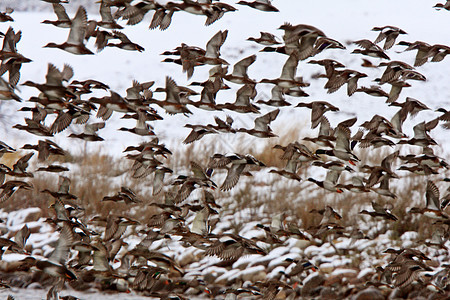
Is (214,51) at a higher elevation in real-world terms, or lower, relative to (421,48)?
lower

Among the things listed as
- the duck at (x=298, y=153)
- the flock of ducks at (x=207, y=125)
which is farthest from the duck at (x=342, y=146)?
the duck at (x=298, y=153)

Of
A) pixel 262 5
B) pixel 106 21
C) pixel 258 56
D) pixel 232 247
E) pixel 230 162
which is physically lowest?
pixel 258 56

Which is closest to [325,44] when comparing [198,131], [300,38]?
[300,38]

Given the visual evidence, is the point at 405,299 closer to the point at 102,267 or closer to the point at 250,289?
the point at 250,289

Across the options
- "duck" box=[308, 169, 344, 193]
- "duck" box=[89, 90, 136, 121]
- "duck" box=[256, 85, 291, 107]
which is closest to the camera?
"duck" box=[89, 90, 136, 121]

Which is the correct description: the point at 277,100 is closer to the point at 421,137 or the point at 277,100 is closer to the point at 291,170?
the point at 291,170

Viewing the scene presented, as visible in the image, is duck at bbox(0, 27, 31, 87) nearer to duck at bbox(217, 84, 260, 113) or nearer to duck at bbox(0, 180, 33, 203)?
duck at bbox(0, 180, 33, 203)

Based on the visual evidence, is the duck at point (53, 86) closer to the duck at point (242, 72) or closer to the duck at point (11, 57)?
the duck at point (11, 57)

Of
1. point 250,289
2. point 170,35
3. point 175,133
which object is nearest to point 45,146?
point 250,289

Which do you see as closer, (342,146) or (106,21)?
(106,21)

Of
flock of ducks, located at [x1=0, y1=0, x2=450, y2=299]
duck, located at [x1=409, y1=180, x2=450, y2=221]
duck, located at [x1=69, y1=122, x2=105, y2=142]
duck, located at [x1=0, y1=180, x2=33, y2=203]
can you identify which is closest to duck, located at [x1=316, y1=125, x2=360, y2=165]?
flock of ducks, located at [x1=0, y1=0, x2=450, y2=299]

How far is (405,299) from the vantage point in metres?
7.61

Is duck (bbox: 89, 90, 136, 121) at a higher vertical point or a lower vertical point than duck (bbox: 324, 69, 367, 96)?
lower

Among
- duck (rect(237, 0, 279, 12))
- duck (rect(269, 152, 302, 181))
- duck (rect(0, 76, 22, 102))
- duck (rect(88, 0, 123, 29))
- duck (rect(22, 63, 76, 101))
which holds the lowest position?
duck (rect(269, 152, 302, 181))
